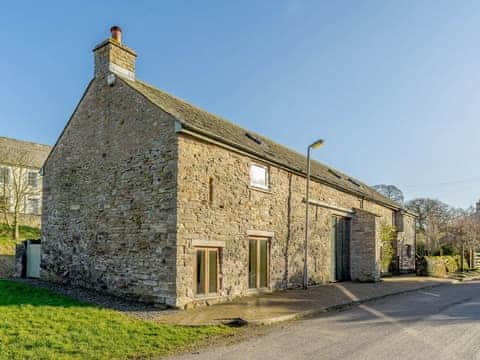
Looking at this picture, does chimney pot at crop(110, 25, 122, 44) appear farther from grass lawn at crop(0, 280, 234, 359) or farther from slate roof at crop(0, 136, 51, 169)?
slate roof at crop(0, 136, 51, 169)

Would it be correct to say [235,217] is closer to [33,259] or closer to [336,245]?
[336,245]

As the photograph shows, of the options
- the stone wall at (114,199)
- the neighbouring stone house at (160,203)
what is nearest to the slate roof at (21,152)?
the stone wall at (114,199)

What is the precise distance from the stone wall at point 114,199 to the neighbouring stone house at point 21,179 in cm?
1579

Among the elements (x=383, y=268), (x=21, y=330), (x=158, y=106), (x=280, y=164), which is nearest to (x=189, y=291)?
(x=21, y=330)

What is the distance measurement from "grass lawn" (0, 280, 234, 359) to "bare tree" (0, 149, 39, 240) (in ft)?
71.7

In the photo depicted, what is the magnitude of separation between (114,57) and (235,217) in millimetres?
7339

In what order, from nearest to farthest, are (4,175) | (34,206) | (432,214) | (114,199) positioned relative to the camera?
(114,199) → (4,175) → (34,206) → (432,214)

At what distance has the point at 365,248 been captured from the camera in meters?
21.1

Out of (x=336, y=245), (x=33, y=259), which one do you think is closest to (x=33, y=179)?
(x=33, y=259)

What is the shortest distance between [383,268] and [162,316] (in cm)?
1927

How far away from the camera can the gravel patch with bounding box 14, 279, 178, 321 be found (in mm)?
10062

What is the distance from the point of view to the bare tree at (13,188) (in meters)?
29.5

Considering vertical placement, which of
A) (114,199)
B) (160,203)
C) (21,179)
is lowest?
(160,203)

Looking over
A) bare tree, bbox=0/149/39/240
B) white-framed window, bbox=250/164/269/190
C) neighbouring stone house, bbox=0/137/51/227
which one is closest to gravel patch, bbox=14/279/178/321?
white-framed window, bbox=250/164/269/190
